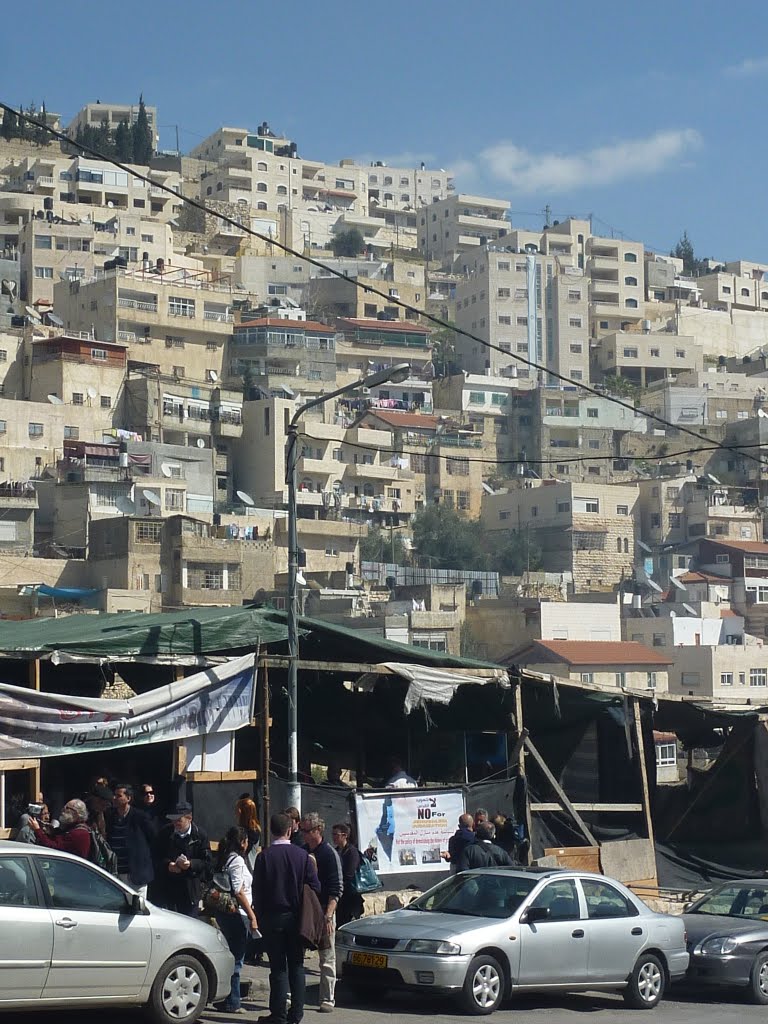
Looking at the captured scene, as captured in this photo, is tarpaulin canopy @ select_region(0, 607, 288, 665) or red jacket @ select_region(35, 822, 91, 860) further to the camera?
tarpaulin canopy @ select_region(0, 607, 288, 665)

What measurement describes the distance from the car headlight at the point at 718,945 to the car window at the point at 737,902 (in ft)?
3.25

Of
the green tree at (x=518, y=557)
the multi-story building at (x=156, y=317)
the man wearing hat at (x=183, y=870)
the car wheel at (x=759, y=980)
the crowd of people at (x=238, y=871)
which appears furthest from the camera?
the green tree at (x=518, y=557)

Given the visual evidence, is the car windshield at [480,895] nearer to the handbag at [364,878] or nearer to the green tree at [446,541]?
the handbag at [364,878]

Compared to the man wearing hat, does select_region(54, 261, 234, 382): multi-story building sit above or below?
above

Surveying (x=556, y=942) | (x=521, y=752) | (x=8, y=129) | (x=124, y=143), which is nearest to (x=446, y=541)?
(x=8, y=129)

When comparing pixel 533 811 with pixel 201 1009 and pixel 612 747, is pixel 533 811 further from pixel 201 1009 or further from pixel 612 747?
pixel 201 1009

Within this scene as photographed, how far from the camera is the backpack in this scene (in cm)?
1284

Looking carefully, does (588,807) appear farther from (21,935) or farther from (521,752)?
(21,935)

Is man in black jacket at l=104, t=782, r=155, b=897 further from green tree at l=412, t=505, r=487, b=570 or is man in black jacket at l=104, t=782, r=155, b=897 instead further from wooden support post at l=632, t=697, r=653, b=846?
green tree at l=412, t=505, r=487, b=570

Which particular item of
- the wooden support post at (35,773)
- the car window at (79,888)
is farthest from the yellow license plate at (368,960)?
the wooden support post at (35,773)

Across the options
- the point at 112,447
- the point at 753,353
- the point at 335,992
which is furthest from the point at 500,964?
the point at 753,353

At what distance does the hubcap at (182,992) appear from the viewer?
10727 millimetres

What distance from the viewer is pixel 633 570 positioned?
288 feet

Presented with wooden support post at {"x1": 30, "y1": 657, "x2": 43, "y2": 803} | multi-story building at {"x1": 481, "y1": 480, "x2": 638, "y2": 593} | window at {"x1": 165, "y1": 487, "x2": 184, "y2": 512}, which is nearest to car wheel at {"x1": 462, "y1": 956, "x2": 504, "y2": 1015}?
wooden support post at {"x1": 30, "y1": 657, "x2": 43, "y2": 803}
